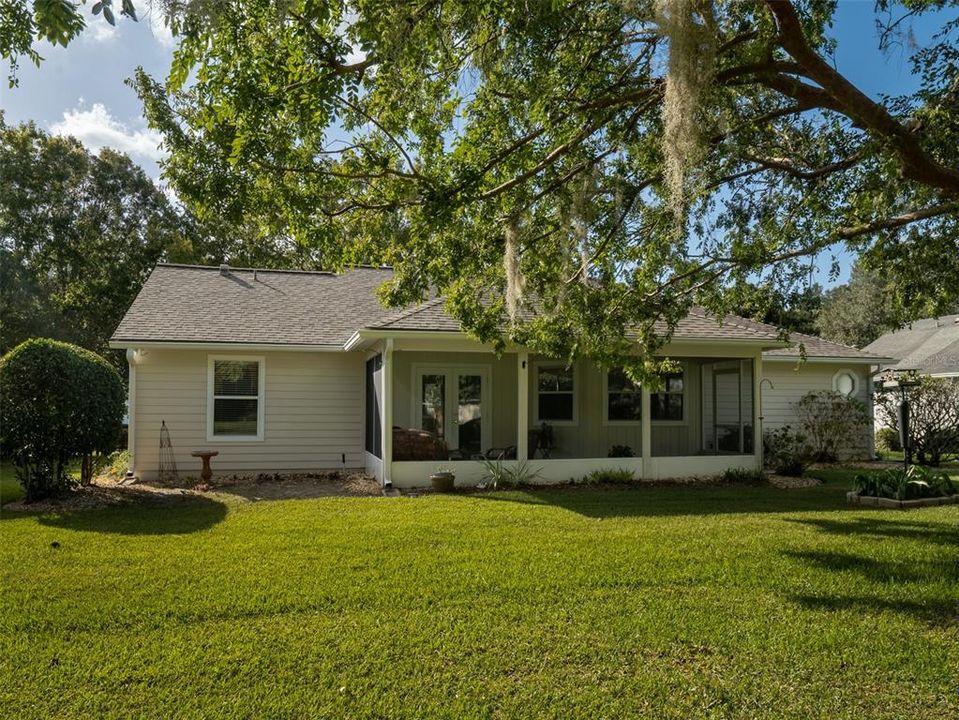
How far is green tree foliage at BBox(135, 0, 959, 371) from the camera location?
15.8 feet

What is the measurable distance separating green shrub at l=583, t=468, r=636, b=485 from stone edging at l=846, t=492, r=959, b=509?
3.37 metres

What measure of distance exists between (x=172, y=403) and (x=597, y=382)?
8.47 m

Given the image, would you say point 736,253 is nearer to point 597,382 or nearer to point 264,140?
point 264,140

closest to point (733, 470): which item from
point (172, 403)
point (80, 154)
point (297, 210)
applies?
point (297, 210)

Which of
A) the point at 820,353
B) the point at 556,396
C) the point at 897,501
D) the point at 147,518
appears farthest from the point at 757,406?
the point at 147,518

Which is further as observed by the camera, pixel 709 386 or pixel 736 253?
pixel 709 386

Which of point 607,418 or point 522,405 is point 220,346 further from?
point 607,418

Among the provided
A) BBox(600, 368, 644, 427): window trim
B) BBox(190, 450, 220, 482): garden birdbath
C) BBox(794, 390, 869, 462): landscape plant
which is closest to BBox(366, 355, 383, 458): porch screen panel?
BBox(190, 450, 220, 482): garden birdbath

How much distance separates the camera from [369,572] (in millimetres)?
5859

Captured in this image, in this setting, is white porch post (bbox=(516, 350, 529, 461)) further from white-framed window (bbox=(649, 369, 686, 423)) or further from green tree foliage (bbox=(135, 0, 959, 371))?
white-framed window (bbox=(649, 369, 686, 423))

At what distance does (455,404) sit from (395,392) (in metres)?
1.26

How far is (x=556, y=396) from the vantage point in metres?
14.5

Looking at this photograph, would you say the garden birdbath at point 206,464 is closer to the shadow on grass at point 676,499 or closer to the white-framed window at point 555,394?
the shadow on grass at point 676,499

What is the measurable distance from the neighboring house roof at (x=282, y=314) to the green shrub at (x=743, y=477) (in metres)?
2.40
